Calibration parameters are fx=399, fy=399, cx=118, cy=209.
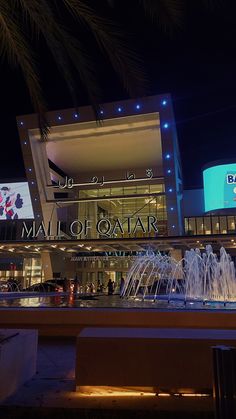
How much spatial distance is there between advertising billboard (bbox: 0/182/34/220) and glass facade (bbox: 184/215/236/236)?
19327 mm

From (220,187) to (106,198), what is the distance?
15.0 meters

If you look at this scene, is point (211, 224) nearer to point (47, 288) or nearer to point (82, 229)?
point (82, 229)

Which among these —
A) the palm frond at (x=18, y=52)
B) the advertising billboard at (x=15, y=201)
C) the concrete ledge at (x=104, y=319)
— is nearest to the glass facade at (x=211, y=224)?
the advertising billboard at (x=15, y=201)

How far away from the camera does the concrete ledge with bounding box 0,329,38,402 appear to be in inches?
224

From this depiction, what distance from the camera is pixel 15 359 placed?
6.14 metres

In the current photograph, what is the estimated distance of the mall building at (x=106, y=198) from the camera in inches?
1361

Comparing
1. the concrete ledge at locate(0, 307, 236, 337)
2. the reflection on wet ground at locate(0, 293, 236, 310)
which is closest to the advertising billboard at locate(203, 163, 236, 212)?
the reflection on wet ground at locate(0, 293, 236, 310)

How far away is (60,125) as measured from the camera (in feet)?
120

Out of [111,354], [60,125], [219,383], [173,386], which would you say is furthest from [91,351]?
[60,125]

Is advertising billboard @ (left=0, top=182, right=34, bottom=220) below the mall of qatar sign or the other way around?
the other way around

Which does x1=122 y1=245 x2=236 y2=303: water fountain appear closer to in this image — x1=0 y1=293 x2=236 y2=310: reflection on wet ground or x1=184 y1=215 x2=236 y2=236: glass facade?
x1=0 y1=293 x2=236 y2=310: reflection on wet ground

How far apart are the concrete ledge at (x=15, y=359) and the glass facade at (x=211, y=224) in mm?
40239

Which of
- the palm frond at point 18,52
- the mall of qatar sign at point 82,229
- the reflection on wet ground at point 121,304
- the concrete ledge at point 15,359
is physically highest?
the mall of qatar sign at point 82,229

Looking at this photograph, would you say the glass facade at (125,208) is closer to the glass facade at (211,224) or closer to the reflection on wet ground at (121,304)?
the glass facade at (211,224)
